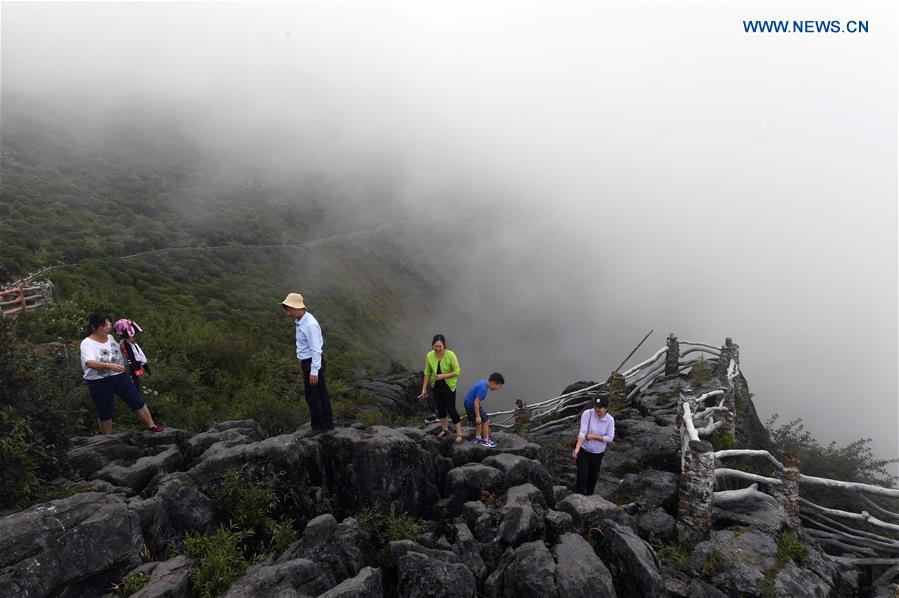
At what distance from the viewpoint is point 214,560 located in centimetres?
661

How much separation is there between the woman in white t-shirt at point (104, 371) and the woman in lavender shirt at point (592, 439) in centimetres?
963

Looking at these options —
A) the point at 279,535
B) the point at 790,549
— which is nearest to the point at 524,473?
the point at 279,535

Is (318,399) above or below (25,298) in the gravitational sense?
below

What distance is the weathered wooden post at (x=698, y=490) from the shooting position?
1011 centimetres

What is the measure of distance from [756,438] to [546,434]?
9192 mm

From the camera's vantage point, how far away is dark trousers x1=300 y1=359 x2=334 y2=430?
962 centimetres

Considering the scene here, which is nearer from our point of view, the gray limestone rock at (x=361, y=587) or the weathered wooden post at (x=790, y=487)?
the gray limestone rock at (x=361, y=587)

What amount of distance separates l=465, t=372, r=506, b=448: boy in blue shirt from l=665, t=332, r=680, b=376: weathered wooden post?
42.4 feet

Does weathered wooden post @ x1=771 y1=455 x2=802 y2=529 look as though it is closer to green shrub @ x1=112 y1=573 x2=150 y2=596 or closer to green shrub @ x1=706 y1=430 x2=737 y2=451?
green shrub @ x1=706 y1=430 x2=737 y2=451

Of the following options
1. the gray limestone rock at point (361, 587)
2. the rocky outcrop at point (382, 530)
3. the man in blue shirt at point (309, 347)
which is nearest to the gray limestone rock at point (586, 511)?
the rocky outcrop at point (382, 530)

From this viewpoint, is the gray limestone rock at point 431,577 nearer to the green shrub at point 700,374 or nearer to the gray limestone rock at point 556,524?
the gray limestone rock at point 556,524

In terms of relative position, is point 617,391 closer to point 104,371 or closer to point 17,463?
point 104,371

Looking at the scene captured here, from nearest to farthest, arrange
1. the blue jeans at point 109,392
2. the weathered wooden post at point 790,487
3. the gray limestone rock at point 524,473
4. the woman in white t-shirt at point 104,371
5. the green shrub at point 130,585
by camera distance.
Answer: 1. the green shrub at point 130,585
2. the woman in white t-shirt at point 104,371
3. the blue jeans at point 109,392
4. the gray limestone rock at point 524,473
5. the weathered wooden post at point 790,487

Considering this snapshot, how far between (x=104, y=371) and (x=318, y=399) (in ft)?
13.7
